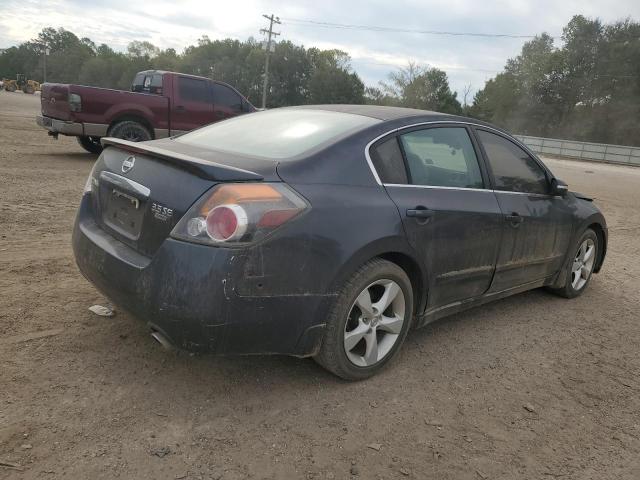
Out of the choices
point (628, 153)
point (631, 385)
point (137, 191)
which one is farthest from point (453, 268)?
point (628, 153)

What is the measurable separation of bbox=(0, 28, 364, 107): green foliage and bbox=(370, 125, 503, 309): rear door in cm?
7106

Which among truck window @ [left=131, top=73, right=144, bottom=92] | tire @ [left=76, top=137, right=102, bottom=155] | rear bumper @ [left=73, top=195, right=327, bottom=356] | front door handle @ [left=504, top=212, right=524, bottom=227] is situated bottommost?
tire @ [left=76, top=137, right=102, bottom=155]

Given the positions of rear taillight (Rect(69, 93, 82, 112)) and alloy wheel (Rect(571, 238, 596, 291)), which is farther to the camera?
rear taillight (Rect(69, 93, 82, 112))

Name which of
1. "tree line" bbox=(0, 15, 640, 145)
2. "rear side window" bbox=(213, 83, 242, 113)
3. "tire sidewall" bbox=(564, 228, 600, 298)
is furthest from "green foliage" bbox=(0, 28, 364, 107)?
"tire sidewall" bbox=(564, 228, 600, 298)

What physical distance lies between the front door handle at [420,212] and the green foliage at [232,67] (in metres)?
71.6

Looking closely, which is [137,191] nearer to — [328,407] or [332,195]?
[332,195]

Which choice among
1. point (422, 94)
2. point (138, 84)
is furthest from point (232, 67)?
point (138, 84)

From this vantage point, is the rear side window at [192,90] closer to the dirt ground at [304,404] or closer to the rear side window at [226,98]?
the rear side window at [226,98]

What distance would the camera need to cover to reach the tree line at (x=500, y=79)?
54.0m

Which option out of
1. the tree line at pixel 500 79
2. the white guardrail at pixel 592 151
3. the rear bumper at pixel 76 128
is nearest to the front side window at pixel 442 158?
the rear bumper at pixel 76 128

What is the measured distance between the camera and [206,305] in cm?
245

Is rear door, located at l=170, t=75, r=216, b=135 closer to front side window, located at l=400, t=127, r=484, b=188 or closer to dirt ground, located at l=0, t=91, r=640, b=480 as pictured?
dirt ground, located at l=0, t=91, r=640, b=480

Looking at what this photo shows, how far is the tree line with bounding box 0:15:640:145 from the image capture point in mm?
54000

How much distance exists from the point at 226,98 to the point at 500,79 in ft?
217
